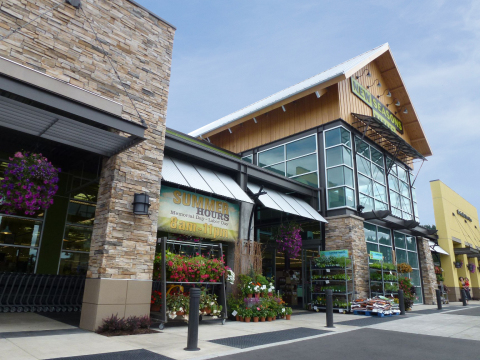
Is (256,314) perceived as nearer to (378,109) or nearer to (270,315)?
(270,315)

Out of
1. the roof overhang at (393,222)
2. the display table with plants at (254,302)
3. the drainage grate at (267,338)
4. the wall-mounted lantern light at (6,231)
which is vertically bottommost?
the drainage grate at (267,338)

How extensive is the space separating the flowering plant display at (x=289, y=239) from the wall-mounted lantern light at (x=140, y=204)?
676 centimetres

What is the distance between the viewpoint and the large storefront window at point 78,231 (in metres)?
→ 11.5

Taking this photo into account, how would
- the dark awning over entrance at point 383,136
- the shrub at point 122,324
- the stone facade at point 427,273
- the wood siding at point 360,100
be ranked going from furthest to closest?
the stone facade at point 427,273 → the wood siding at point 360,100 → the dark awning over entrance at point 383,136 → the shrub at point 122,324

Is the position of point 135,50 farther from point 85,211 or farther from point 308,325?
point 308,325

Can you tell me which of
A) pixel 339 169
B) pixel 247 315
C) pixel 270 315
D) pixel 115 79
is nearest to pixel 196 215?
pixel 247 315

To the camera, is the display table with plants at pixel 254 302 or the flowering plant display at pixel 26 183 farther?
the display table with plants at pixel 254 302

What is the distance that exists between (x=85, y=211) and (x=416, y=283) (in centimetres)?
1671

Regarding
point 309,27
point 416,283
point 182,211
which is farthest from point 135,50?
point 309,27

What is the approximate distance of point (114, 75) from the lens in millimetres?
8234

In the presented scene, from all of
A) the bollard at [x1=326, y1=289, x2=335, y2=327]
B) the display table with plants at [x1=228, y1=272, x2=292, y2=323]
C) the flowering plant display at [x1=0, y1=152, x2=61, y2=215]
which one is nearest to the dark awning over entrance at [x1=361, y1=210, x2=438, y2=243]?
the display table with plants at [x1=228, y1=272, x2=292, y2=323]

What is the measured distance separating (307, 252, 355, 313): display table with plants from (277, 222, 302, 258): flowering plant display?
3.76 feet

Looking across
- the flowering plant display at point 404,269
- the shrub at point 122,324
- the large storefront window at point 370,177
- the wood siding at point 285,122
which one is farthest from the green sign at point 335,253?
the shrub at point 122,324

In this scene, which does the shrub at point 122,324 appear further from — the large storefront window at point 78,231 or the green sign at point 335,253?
the green sign at point 335,253
